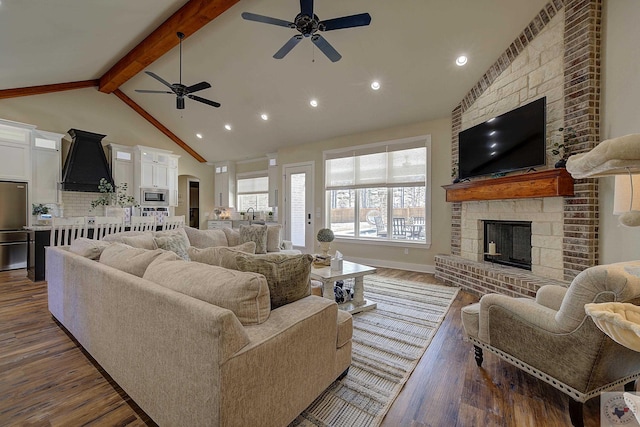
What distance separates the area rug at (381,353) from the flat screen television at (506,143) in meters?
1.88

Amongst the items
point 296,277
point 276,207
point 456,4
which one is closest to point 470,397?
point 296,277

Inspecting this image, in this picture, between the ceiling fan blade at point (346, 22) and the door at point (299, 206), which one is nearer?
the ceiling fan blade at point (346, 22)

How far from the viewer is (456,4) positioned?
3184mm

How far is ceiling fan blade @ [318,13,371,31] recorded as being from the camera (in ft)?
8.61

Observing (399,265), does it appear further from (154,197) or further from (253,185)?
(154,197)

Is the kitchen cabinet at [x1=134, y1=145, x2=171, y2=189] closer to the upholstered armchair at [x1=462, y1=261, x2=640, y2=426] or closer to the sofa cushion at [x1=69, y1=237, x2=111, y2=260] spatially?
the sofa cushion at [x1=69, y1=237, x2=111, y2=260]

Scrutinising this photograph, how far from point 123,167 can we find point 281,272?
7.31 meters

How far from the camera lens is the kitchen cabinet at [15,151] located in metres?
4.97

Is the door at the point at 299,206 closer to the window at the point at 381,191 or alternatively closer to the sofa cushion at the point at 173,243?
the window at the point at 381,191

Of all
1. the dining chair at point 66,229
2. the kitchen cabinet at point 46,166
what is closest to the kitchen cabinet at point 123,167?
the kitchen cabinet at point 46,166

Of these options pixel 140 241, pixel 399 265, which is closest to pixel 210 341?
pixel 140 241

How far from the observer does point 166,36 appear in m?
4.29

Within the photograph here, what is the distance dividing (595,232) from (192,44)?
20.4 ft

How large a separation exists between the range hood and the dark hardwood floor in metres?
4.51
